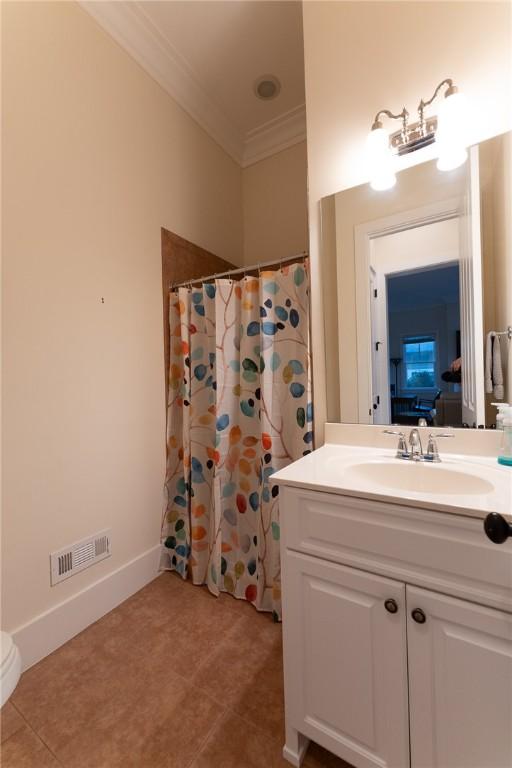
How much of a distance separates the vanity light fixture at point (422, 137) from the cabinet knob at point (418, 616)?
4.42 ft

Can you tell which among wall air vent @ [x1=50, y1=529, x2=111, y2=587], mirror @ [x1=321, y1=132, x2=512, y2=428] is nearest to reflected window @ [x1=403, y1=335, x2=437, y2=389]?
mirror @ [x1=321, y1=132, x2=512, y2=428]

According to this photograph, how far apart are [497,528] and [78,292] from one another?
1.65 m

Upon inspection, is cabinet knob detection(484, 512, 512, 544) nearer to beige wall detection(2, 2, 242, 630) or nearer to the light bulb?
the light bulb

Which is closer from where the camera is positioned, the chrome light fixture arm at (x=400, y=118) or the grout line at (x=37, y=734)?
the grout line at (x=37, y=734)

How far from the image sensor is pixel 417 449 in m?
1.13

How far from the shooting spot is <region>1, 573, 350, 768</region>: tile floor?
949mm

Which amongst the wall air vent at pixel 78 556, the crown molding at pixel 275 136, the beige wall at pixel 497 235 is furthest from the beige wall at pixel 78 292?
Result: the beige wall at pixel 497 235

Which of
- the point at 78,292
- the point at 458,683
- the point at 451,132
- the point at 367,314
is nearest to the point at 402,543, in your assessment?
the point at 458,683

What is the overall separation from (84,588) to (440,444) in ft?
5.32

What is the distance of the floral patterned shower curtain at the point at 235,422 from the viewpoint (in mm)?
1495

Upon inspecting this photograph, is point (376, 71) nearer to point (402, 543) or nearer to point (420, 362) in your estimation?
point (420, 362)

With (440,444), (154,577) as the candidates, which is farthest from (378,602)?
(154,577)

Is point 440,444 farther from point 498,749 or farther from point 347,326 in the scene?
point 498,749

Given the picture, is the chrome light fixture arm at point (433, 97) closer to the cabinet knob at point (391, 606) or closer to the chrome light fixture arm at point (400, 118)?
the chrome light fixture arm at point (400, 118)
